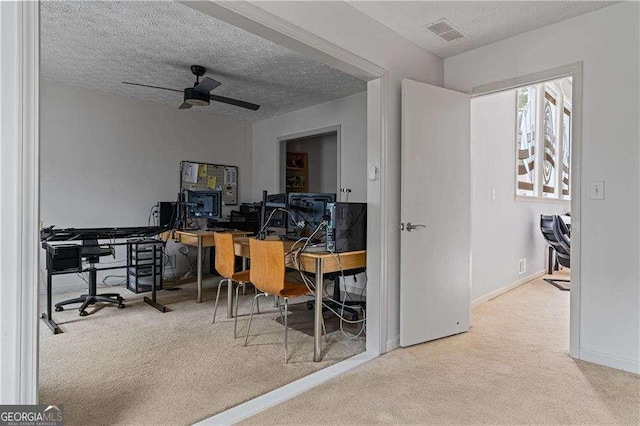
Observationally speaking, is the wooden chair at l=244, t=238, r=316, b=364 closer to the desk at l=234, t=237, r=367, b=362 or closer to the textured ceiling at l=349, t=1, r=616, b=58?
the desk at l=234, t=237, r=367, b=362

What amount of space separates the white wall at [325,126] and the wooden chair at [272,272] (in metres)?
2.15

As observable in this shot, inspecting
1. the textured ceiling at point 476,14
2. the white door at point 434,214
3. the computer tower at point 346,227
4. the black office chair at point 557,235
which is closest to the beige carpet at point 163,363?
the white door at point 434,214

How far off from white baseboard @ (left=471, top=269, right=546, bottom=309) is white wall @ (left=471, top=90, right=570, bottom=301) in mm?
30

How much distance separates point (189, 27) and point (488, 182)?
130 inches

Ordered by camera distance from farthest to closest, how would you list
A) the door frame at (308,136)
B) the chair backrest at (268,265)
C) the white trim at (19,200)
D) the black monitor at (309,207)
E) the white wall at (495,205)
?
the door frame at (308,136)
the white wall at (495,205)
the black monitor at (309,207)
the chair backrest at (268,265)
the white trim at (19,200)

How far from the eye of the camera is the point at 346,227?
2.55 m

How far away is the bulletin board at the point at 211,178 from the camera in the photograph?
5.17 metres

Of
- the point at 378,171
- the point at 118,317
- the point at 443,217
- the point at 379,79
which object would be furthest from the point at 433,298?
the point at 118,317

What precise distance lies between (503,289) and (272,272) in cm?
306

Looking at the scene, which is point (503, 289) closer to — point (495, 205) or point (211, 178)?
point (495, 205)

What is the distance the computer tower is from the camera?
98.3 inches

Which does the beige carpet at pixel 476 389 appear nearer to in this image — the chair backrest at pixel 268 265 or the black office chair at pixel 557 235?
the chair backrest at pixel 268 265

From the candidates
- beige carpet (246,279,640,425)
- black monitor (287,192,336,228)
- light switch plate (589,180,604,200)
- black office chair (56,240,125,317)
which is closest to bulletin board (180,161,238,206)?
black office chair (56,240,125,317)

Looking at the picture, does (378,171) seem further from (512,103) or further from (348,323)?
(512,103)
